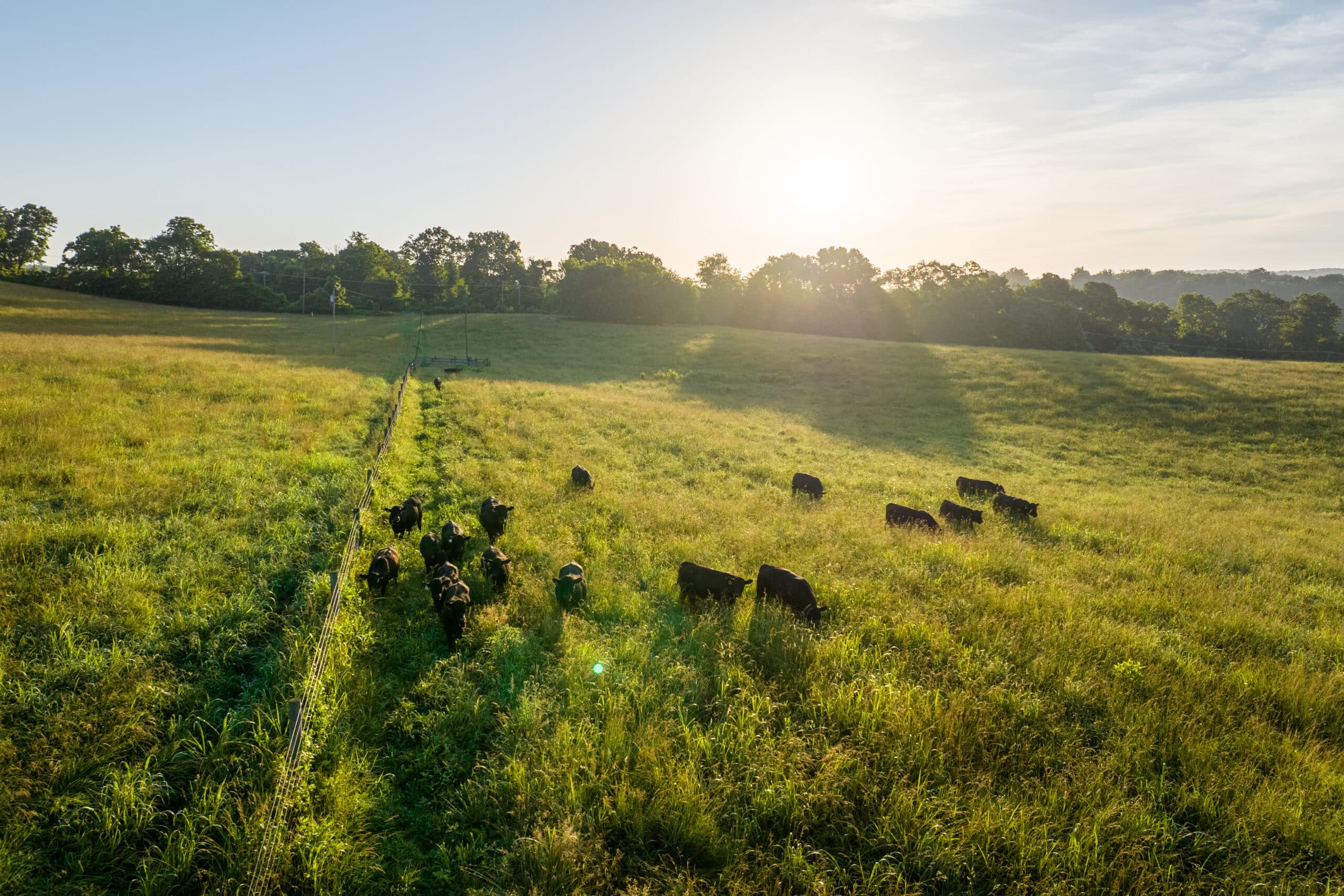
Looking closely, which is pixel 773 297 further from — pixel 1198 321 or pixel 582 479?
pixel 582 479

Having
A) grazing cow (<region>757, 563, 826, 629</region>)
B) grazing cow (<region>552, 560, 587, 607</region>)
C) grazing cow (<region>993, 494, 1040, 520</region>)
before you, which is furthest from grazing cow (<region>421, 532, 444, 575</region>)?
grazing cow (<region>993, 494, 1040, 520</region>)

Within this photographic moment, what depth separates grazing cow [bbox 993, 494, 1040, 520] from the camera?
526 inches

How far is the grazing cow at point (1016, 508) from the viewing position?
43.8 ft

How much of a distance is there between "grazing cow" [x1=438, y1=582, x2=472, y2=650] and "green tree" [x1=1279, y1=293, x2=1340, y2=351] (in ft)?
290

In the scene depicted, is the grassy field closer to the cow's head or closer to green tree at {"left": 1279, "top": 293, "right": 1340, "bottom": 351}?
the cow's head

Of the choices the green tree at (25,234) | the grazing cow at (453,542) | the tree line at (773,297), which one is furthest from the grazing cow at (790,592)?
the green tree at (25,234)

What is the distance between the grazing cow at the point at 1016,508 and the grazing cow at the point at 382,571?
12575 mm

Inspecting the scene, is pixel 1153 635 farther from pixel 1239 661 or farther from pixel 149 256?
pixel 149 256

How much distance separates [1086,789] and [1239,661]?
3995 mm

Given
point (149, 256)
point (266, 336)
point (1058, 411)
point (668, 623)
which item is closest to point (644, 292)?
point (266, 336)

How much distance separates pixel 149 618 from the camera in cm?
615

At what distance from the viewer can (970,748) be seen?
488cm

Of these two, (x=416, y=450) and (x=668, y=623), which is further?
(x=416, y=450)

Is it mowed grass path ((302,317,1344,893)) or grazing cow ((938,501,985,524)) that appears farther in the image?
grazing cow ((938,501,985,524))
